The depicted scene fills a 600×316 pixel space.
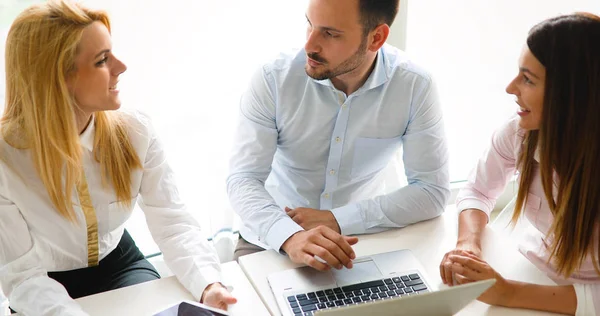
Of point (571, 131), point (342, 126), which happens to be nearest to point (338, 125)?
point (342, 126)

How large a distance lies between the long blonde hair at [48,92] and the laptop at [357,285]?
1.73 ft

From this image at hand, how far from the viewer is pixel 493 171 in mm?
1581

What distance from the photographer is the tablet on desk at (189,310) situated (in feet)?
3.86

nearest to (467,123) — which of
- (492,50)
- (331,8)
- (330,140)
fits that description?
(492,50)

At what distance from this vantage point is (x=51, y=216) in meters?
1.43

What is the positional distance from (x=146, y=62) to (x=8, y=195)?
77 centimetres

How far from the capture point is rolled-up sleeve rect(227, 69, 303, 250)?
1671mm

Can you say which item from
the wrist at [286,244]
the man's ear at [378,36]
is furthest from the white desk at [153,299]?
the man's ear at [378,36]

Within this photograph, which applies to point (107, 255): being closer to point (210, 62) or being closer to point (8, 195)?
point (8, 195)

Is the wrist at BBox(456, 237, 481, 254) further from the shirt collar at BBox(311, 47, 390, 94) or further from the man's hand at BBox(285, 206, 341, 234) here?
the shirt collar at BBox(311, 47, 390, 94)

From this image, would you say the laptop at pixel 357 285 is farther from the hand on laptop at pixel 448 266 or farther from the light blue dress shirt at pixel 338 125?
the light blue dress shirt at pixel 338 125

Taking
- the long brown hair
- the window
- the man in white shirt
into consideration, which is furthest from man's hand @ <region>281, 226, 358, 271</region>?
the window

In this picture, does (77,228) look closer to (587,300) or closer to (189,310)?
(189,310)

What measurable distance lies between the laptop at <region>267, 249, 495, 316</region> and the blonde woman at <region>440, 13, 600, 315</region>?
87mm
